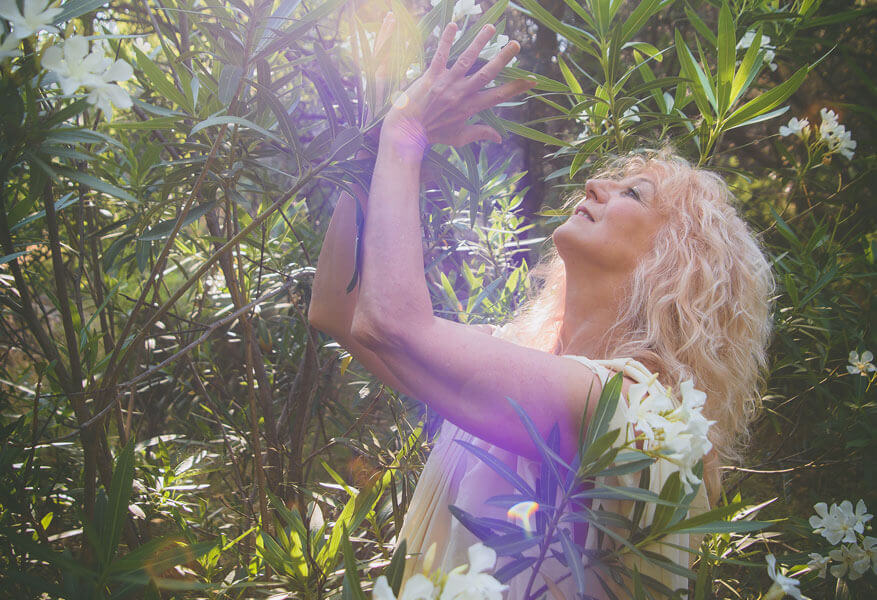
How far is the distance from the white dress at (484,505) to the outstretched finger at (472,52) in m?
0.47

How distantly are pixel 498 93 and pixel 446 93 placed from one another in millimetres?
84

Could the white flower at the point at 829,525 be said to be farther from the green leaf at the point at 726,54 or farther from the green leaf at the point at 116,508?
the green leaf at the point at 116,508

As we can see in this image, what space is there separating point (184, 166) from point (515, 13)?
205cm

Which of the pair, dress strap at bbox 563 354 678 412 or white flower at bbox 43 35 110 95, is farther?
dress strap at bbox 563 354 678 412

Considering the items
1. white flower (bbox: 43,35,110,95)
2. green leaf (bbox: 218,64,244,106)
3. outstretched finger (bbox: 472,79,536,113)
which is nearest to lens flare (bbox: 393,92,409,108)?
outstretched finger (bbox: 472,79,536,113)

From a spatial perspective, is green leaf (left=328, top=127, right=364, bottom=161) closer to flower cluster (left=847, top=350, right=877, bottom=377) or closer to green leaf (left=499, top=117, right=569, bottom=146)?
green leaf (left=499, top=117, right=569, bottom=146)

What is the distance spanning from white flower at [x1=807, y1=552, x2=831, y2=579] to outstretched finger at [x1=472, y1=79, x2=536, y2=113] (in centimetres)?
141

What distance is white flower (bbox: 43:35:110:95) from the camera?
22.8 inches

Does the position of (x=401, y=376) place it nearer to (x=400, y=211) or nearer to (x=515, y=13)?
(x=400, y=211)

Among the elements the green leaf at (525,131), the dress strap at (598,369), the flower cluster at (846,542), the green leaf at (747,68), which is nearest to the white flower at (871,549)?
the flower cluster at (846,542)

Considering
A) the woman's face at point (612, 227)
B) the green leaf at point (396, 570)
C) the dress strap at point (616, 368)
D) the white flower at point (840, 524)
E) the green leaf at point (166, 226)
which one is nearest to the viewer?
the green leaf at point (396, 570)

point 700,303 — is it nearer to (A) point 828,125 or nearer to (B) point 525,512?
(B) point 525,512

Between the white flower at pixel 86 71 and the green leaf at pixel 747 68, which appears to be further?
the green leaf at pixel 747 68

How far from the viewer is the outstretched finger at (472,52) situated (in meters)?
0.77
